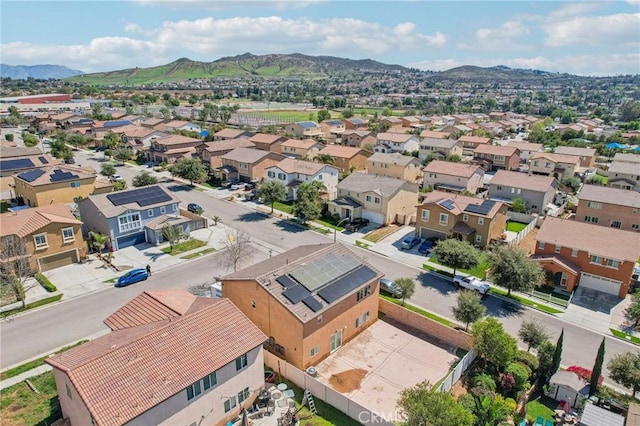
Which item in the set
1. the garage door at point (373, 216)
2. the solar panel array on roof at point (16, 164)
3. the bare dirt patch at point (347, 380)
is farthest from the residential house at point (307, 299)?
the solar panel array on roof at point (16, 164)

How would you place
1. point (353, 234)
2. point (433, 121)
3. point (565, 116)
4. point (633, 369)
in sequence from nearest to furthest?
1. point (633, 369)
2. point (353, 234)
3. point (433, 121)
4. point (565, 116)

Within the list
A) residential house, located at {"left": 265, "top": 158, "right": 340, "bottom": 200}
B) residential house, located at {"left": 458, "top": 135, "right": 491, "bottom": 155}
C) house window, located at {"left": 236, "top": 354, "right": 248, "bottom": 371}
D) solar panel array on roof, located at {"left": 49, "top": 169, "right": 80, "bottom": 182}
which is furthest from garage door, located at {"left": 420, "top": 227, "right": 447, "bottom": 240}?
residential house, located at {"left": 458, "top": 135, "right": 491, "bottom": 155}

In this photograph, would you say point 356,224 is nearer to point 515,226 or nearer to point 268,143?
point 515,226

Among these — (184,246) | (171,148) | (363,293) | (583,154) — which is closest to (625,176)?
(583,154)

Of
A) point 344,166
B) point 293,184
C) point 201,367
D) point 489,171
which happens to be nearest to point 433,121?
point 489,171

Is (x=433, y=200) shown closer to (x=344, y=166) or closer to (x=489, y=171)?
(x=344, y=166)

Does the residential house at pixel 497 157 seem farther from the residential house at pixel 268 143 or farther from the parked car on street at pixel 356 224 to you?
the parked car on street at pixel 356 224
